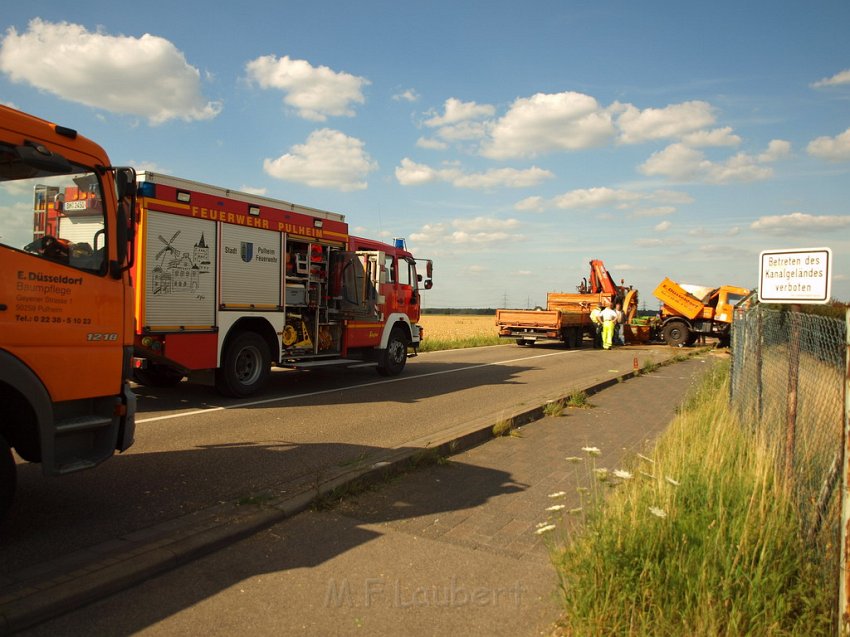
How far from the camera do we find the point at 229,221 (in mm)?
10141

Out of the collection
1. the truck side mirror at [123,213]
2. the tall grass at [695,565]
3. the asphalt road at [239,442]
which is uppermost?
the truck side mirror at [123,213]

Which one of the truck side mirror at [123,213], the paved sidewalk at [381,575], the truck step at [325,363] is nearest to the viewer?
the paved sidewalk at [381,575]

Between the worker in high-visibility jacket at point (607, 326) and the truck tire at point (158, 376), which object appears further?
the worker in high-visibility jacket at point (607, 326)

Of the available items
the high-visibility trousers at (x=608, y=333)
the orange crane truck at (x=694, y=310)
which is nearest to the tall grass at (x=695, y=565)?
the high-visibility trousers at (x=608, y=333)

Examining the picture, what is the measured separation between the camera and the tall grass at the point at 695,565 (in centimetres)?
296

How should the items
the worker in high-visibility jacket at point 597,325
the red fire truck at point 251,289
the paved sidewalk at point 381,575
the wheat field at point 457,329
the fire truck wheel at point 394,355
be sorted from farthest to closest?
the wheat field at point 457,329, the worker in high-visibility jacket at point 597,325, the fire truck wheel at point 394,355, the red fire truck at point 251,289, the paved sidewalk at point 381,575

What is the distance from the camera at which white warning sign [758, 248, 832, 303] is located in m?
5.08

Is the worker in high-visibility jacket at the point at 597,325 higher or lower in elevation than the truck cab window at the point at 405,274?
lower

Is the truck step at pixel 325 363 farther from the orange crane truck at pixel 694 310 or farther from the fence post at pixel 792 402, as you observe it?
the orange crane truck at pixel 694 310

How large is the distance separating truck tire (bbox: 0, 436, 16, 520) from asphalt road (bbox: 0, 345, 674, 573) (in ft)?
0.91

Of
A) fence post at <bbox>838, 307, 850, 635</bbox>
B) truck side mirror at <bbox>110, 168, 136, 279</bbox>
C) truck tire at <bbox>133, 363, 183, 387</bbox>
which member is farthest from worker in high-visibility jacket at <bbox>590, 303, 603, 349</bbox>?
fence post at <bbox>838, 307, 850, 635</bbox>

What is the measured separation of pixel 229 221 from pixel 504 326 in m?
16.8

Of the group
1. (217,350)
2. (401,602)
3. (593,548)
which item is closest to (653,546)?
(593,548)

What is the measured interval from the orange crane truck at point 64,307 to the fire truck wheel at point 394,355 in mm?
8780
